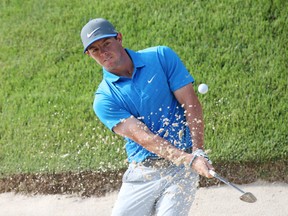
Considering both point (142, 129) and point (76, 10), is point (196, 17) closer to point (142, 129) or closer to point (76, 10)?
point (76, 10)

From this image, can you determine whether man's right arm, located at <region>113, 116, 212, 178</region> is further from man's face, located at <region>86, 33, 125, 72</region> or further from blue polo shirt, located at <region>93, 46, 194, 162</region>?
man's face, located at <region>86, 33, 125, 72</region>

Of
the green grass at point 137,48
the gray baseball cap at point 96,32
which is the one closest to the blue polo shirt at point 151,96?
the gray baseball cap at point 96,32

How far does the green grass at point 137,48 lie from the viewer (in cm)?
574

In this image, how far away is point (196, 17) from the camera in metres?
6.75

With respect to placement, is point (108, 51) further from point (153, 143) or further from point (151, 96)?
point (153, 143)

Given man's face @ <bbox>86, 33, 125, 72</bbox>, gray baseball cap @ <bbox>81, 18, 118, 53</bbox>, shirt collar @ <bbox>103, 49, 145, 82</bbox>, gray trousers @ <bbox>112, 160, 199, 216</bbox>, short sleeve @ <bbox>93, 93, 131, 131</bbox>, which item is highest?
gray baseball cap @ <bbox>81, 18, 118, 53</bbox>

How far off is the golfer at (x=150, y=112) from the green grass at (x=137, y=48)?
1.88 metres

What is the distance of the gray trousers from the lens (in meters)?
3.68

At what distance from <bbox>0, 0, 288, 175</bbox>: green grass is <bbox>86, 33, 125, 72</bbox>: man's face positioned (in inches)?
85.9

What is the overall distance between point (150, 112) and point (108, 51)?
17.4 inches

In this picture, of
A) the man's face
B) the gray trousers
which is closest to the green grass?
the gray trousers

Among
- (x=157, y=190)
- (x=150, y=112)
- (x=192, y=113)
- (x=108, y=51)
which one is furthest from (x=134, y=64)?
(x=157, y=190)

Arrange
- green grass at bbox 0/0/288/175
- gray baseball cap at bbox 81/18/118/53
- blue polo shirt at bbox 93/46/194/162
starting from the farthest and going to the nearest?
1. green grass at bbox 0/0/288/175
2. blue polo shirt at bbox 93/46/194/162
3. gray baseball cap at bbox 81/18/118/53

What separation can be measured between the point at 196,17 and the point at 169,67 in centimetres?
311
